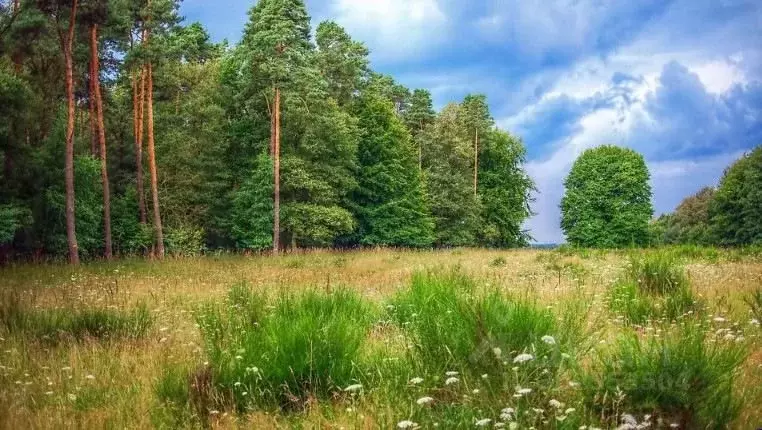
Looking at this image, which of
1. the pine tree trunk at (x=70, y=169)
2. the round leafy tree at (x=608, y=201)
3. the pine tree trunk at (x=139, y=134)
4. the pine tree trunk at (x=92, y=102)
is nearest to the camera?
the pine tree trunk at (x=70, y=169)

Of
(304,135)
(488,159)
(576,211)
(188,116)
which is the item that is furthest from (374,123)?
(576,211)

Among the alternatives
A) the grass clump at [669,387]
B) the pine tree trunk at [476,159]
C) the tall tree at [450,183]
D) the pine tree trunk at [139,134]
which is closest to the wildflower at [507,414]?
the grass clump at [669,387]

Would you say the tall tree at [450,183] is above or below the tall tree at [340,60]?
below

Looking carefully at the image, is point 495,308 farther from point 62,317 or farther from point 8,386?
point 62,317

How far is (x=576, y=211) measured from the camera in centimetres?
5900

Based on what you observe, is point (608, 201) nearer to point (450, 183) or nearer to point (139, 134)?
point (450, 183)

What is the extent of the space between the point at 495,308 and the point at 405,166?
43.5 metres

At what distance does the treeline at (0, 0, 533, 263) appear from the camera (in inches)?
1080

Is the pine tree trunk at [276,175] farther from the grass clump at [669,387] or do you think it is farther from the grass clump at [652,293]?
the grass clump at [669,387]

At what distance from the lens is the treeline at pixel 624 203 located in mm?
54500

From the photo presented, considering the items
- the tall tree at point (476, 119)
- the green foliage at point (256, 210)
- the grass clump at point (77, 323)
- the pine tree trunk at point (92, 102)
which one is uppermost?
the tall tree at point (476, 119)

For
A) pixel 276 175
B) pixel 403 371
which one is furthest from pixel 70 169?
pixel 403 371

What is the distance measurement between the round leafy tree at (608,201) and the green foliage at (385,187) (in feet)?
61.6

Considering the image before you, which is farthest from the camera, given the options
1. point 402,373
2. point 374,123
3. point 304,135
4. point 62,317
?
point 374,123
